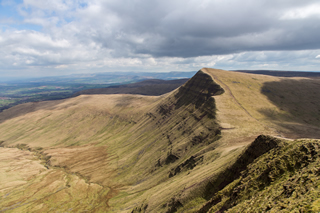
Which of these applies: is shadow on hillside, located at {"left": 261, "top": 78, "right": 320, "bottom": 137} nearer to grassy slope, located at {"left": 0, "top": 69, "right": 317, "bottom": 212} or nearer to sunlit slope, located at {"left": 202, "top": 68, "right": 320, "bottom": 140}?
sunlit slope, located at {"left": 202, "top": 68, "right": 320, "bottom": 140}

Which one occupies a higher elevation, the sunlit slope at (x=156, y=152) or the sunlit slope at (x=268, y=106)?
the sunlit slope at (x=268, y=106)

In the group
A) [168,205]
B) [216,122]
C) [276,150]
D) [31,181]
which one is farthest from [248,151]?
[31,181]

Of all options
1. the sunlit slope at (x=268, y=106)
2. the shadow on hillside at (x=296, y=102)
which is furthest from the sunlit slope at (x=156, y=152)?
the shadow on hillside at (x=296, y=102)

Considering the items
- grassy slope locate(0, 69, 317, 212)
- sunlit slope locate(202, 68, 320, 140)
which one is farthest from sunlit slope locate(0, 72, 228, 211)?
sunlit slope locate(202, 68, 320, 140)

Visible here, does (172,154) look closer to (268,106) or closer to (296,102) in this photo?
(268,106)

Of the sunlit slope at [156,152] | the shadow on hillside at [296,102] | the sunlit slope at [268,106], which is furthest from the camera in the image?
the shadow on hillside at [296,102]

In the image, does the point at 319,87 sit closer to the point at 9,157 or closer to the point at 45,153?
the point at 45,153

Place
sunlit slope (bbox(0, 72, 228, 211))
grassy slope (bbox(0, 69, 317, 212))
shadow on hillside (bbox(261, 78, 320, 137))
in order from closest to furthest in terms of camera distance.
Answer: grassy slope (bbox(0, 69, 317, 212))
sunlit slope (bbox(0, 72, 228, 211))
shadow on hillside (bbox(261, 78, 320, 137))

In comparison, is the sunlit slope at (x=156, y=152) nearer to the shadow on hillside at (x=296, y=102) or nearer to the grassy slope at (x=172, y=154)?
the grassy slope at (x=172, y=154)
